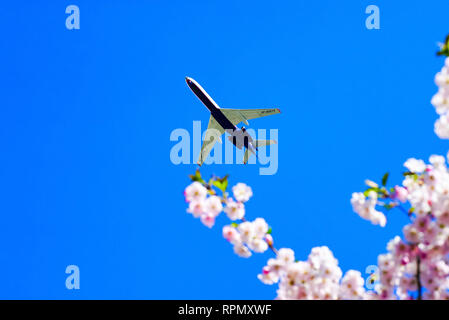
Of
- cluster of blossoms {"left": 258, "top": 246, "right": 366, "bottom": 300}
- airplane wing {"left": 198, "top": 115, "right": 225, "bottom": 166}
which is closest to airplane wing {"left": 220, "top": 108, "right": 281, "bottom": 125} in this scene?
airplane wing {"left": 198, "top": 115, "right": 225, "bottom": 166}

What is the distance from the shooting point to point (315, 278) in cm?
623

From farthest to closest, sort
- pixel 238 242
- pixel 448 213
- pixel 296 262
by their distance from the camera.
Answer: pixel 238 242
pixel 296 262
pixel 448 213

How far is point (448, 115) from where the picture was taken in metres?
5.66

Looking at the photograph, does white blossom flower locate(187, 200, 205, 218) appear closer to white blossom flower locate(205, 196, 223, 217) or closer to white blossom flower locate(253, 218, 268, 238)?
white blossom flower locate(205, 196, 223, 217)

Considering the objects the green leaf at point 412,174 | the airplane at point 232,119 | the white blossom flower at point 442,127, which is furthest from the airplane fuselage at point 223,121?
the white blossom flower at point 442,127

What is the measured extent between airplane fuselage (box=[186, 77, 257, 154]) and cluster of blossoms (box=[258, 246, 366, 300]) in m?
23.6

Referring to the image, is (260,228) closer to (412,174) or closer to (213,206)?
(213,206)

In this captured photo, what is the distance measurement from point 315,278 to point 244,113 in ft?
76.5

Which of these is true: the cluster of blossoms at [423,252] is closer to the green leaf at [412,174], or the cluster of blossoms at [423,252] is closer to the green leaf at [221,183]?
the green leaf at [412,174]

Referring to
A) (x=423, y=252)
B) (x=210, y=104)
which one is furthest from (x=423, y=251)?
(x=210, y=104)
